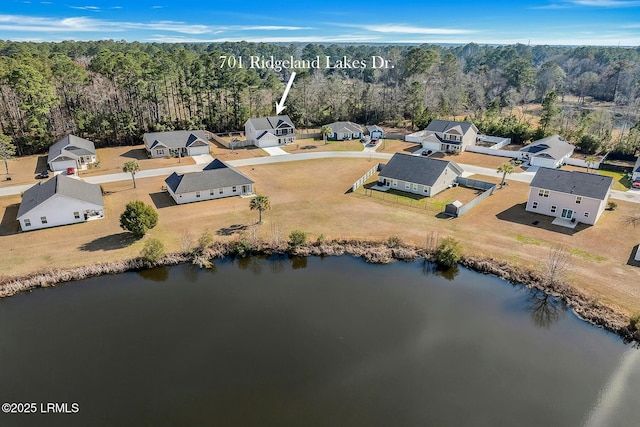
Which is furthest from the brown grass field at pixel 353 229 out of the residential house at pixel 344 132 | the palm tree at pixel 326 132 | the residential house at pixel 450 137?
the residential house at pixel 344 132

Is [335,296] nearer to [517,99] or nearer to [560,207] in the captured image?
[560,207]

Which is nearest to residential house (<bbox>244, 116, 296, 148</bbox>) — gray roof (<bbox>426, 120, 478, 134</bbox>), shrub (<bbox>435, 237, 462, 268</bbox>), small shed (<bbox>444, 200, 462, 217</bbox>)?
gray roof (<bbox>426, 120, 478, 134</bbox>)

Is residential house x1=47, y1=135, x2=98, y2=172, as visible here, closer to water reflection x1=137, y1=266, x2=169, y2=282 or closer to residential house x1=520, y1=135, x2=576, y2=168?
water reflection x1=137, y1=266, x2=169, y2=282

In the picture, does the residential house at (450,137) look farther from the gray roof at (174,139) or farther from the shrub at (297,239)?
the shrub at (297,239)

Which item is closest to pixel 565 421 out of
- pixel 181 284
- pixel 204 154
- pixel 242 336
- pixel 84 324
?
pixel 242 336

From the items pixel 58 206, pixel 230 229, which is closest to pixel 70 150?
pixel 58 206

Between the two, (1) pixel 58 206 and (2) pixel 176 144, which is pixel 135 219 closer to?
(1) pixel 58 206
